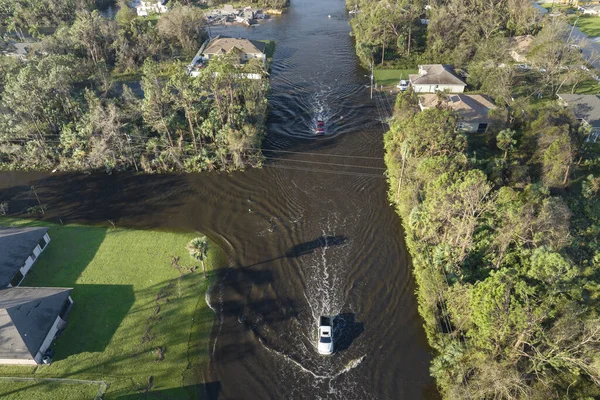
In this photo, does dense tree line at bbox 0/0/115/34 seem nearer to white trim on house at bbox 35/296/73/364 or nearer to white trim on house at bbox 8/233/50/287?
white trim on house at bbox 8/233/50/287

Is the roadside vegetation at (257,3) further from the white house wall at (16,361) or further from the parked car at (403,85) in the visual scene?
the white house wall at (16,361)

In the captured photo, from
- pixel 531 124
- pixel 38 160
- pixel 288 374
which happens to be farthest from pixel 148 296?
pixel 531 124

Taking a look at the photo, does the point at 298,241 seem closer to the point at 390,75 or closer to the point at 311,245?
the point at 311,245

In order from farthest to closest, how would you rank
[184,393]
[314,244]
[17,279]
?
[314,244], [17,279], [184,393]

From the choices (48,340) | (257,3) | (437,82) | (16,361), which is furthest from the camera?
(257,3)

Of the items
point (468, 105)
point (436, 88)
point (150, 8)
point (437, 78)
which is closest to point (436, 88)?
point (436, 88)

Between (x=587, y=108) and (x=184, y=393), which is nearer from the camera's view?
(x=184, y=393)

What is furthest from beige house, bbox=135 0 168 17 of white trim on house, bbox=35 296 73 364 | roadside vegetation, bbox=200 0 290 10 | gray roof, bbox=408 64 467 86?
white trim on house, bbox=35 296 73 364

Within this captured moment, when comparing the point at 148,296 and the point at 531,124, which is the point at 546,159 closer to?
the point at 531,124
